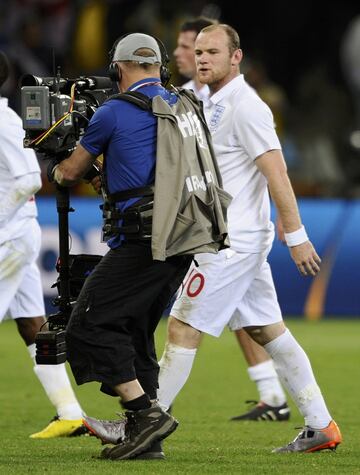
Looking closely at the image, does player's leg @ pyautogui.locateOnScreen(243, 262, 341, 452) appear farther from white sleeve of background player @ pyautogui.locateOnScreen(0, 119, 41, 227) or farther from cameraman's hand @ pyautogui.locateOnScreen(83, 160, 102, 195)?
white sleeve of background player @ pyautogui.locateOnScreen(0, 119, 41, 227)

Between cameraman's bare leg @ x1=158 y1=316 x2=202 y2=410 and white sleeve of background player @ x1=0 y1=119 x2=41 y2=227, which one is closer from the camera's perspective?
cameraman's bare leg @ x1=158 y1=316 x2=202 y2=410

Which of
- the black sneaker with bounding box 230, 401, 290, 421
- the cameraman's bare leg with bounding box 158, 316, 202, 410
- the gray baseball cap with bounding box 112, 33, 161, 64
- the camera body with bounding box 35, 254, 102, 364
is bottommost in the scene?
the black sneaker with bounding box 230, 401, 290, 421

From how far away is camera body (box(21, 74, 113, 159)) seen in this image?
721 centimetres

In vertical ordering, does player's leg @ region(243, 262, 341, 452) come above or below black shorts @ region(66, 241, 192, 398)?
below

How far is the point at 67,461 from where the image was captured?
24.7 feet

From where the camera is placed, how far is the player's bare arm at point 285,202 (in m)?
7.74

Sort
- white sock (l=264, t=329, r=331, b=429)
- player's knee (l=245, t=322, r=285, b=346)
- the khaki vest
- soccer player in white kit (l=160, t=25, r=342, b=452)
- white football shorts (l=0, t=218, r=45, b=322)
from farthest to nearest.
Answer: white football shorts (l=0, t=218, r=45, b=322) < player's knee (l=245, t=322, r=285, b=346) < white sock (l=264, t=329, r=331, b=429) < soccer player in white kit (l=160, t=25, r=342, b=452) < the khaki vest

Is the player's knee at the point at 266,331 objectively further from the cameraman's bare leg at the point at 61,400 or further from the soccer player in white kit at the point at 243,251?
the cameraman's bare leg at the point at 61,400

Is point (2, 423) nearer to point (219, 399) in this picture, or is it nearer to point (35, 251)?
point (35, 251)

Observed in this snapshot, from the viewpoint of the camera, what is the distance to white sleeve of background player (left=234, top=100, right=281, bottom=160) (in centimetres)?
789

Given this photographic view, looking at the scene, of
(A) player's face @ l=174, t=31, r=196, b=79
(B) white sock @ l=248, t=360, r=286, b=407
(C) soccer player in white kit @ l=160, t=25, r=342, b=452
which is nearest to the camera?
(C) soccer player in white kit @ l=160, t=25, r=342, b=452

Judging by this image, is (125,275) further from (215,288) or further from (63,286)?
(215,288)

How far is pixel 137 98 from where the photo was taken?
7.21 metres

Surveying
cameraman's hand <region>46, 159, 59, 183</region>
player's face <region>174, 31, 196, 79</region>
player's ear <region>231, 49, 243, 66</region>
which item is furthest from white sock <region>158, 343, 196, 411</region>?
player's face <region>174, 31, 196, 79</region>
